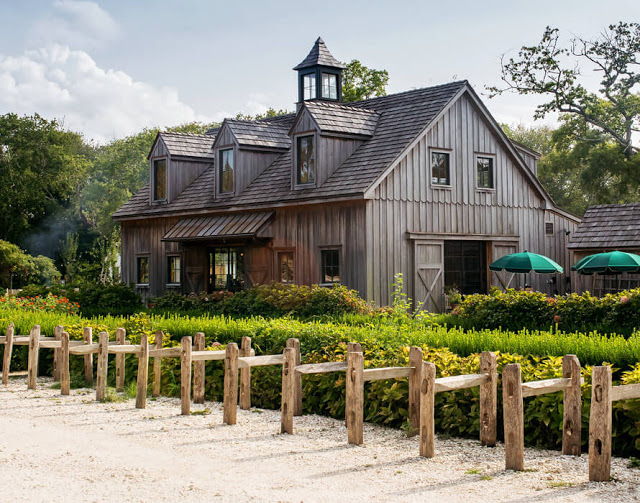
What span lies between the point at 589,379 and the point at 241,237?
1721 centimetres

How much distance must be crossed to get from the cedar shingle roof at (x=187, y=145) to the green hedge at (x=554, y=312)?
15649mm

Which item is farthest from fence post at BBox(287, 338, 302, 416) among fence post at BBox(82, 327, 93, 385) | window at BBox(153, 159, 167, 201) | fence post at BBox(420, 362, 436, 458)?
window at BBox(153, 159, 167, 201)

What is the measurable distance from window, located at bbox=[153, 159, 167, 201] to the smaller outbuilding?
14.6m

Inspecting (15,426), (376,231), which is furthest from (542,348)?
(376,231)

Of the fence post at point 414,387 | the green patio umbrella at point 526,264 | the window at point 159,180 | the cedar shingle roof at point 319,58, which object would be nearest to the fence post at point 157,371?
the fence post at point 414,387

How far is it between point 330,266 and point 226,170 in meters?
6.28

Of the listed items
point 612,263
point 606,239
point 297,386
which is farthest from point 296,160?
point 297,386

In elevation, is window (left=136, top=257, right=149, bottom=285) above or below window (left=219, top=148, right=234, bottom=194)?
below

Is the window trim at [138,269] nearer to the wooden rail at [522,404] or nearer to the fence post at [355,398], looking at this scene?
the fence post at [355,398]

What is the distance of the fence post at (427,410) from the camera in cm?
873

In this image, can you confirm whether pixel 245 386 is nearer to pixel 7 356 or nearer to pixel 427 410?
pixel 427 410

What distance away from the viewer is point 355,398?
9586 mm

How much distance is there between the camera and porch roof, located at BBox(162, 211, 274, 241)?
25.4 metres

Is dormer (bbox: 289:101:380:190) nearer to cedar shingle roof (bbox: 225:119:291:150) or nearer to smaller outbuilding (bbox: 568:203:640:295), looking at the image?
cedar shingle roof (bbox: 225:119:291:150)
